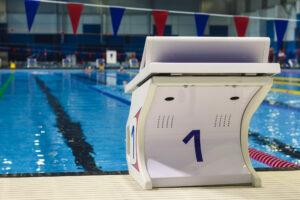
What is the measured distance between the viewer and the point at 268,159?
3.57 meters

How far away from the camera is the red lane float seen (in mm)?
3388

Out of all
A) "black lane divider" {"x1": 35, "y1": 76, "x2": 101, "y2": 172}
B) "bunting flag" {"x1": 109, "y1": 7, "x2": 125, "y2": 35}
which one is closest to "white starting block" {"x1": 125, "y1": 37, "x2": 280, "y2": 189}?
"black lane divider" {"x1": 35, "y1": 76, "x2": 101, "y2": 172}

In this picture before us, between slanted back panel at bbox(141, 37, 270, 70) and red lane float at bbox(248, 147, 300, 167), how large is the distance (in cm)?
156

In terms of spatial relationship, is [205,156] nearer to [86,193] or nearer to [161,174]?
[161,174]

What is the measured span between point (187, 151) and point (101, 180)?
482 mm

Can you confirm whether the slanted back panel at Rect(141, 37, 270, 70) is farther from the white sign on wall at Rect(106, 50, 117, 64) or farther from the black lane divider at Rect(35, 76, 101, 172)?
the white sign on wall at Rect(106, 50, 117, 64)

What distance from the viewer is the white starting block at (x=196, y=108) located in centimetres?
196

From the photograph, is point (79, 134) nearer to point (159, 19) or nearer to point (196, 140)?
point (196, 140)

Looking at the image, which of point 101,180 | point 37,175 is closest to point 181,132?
point 101,180

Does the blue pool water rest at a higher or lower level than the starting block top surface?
lower

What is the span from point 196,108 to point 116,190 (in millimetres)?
567

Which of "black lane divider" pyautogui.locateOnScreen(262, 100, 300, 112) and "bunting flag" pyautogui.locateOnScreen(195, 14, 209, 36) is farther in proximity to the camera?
"bunting flag" pyautogui.locateOnScreen(195, 14, 209, 36)

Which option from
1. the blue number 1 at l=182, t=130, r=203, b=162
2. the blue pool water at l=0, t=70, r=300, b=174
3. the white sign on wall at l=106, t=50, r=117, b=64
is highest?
the blue number 1 at l=182, t=130, r=203, b=162

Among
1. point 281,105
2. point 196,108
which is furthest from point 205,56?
point 281,105
